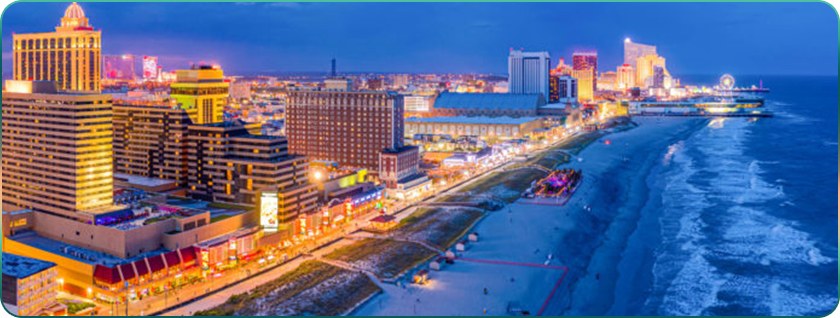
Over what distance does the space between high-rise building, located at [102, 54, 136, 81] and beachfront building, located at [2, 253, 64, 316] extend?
14571 centimetres

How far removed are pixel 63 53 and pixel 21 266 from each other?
2524 inches

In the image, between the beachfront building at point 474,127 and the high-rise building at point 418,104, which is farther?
the high-rise building at point 418,104

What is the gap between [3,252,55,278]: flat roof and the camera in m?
32.1

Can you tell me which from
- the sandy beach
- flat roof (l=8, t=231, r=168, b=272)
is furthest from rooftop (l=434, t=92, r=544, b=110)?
flat roof (l=8, t=231, r=168, b=272)

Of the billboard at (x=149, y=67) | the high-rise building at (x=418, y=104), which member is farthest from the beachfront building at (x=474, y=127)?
the billboard at (x=149, y=67)

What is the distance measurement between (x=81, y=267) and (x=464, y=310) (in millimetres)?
18561

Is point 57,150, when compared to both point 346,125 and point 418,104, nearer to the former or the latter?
point 346,125

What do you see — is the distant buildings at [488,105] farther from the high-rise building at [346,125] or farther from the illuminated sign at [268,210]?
the illuminated sign at [268,210]

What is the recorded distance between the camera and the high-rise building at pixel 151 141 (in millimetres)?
55000

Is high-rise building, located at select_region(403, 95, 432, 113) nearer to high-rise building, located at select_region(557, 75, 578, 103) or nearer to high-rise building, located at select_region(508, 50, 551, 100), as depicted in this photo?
high-rise building, located at select_region(508, 50, 551, 100)

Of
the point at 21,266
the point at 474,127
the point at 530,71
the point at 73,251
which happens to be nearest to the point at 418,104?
the point at 474,127

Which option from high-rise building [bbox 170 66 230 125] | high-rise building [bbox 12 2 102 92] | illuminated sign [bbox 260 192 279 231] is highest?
high-rise building [bbox 12 2 102 92]

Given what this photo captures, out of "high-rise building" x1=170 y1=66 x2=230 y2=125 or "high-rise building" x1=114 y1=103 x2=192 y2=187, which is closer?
"high-rise building" x1=114 y1=103 x2=192 y2=187

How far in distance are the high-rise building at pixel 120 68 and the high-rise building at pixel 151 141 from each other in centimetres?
11890
